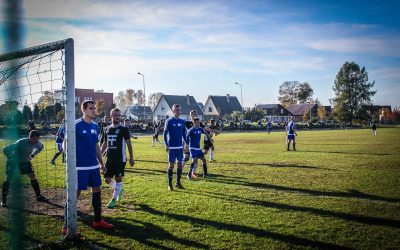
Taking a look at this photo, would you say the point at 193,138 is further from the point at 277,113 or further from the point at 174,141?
the point at 277,113

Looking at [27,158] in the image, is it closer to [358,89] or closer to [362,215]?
[362,215]

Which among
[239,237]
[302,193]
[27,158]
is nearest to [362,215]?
[302,193]

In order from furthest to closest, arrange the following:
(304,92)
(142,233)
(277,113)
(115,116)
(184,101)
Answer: (304,92) < (277,113) < (184,101) < (115,116) < (142,233)

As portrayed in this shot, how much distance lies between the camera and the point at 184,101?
81.3m

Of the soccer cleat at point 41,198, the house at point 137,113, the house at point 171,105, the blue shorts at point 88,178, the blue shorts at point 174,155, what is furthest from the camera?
the house at point 137,113

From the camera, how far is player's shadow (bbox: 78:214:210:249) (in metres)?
5.42

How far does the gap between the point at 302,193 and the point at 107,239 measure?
5.89 metres

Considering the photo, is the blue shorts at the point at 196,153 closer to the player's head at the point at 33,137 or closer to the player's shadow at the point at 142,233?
the player's shadow at the point at 142,233

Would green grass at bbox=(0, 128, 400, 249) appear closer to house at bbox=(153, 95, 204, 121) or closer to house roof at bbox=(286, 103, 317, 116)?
house at bbox=(153, 95, 204, 121)

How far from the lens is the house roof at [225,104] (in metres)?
87.0

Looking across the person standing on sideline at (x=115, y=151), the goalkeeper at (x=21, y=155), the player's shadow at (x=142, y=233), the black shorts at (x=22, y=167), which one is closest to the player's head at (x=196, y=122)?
the person standing on sideline at (x=115, y=151)

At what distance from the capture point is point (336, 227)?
6188 millimetres

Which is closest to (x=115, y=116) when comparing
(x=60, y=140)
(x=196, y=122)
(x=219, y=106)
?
(x=196, y=122)

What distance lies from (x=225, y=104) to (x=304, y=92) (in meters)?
52.1
